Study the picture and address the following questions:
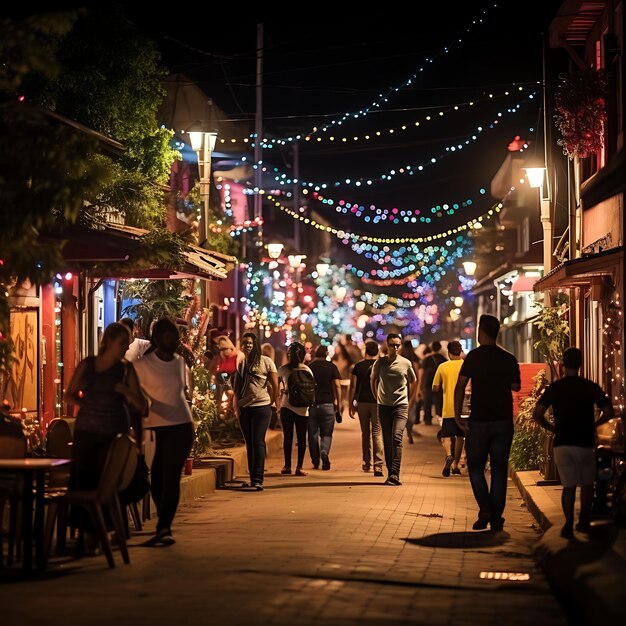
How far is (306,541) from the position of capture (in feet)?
35.9

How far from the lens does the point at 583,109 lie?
62.3 ft

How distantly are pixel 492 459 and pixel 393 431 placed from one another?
508 cm

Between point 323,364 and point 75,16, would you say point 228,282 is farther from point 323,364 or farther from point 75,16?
point 75,16

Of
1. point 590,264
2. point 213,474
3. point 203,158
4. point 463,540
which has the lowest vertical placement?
point 463,540

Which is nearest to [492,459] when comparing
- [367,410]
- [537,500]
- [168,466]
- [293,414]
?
[537,500]

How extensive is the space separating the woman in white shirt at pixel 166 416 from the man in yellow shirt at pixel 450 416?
8030 mm

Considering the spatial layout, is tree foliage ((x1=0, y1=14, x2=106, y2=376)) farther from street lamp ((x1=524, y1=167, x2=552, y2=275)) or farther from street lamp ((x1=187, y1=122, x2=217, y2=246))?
street lamp ((x1=524, y1=167, x2=552, y2=275))

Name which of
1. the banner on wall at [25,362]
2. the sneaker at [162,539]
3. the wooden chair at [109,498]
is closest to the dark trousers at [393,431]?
the banner on wall at [25,362]

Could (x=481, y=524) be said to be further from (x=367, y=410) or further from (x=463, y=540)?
(x=367, y=410)

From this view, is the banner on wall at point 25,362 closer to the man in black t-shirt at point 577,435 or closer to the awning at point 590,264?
the awning at point 590,264

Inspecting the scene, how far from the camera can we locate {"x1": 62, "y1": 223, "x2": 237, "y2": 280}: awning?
46.7 ft

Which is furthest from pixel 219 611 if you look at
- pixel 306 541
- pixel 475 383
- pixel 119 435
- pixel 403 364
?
pixel 403 364

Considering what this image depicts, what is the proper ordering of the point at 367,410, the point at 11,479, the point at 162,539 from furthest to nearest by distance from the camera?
the point at 367,410 < the point at 162,539 < the point at 11,479

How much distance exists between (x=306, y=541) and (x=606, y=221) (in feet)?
32.6
